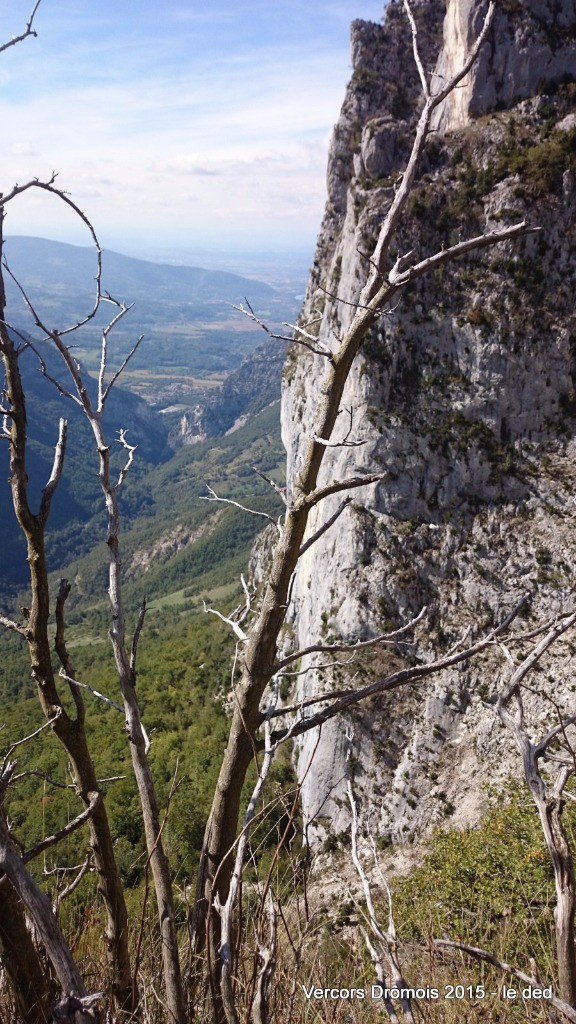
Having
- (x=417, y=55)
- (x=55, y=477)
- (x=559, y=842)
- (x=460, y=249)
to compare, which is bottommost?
(x=559, y=842)

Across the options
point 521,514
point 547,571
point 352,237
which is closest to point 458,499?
point 521,514

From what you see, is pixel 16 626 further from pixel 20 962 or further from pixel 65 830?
pixel 20 962

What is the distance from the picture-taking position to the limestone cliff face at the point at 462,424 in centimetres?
2705

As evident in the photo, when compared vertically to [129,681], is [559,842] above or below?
below

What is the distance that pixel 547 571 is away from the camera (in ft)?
83.3

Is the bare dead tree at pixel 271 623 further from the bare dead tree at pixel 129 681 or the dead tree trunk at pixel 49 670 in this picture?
the dead tree trunk at pixel 49 670

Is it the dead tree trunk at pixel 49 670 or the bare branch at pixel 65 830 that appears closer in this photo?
the bare branch at pixel 65 830

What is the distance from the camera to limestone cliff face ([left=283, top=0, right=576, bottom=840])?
27.0m

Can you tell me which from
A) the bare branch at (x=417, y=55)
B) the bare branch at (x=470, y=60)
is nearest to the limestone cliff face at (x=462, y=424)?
the bare branch at (x=417, y=55)

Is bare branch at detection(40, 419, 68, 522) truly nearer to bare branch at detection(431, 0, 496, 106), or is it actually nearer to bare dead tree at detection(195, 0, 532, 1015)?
bare dead tree at detection(195, 0, 532, 1015)

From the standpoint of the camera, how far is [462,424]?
29.2 metres

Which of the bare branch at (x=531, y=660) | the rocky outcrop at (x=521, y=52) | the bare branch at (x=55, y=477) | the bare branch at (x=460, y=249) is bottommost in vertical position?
the bare branch at (x=531, y=660)

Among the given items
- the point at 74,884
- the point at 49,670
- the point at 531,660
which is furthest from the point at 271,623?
the point at 74,884

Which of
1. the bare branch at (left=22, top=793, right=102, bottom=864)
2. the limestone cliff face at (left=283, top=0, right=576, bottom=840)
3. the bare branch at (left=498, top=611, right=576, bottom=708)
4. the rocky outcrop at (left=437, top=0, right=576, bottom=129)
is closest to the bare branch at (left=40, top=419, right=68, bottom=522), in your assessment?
the bare branch at (left=22, top=793, right=102, bottom=864)
